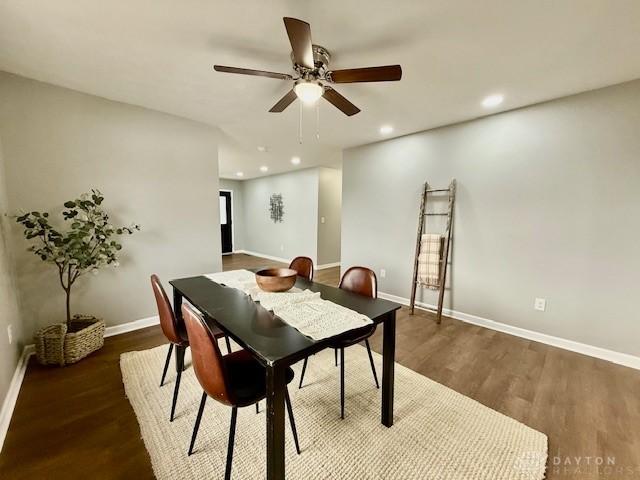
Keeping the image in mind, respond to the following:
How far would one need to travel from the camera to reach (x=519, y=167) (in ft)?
8.98

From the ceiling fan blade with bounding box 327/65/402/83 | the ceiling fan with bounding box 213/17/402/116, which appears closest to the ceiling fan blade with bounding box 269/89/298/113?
the ceiling fan with bounding box 213/17/402/116

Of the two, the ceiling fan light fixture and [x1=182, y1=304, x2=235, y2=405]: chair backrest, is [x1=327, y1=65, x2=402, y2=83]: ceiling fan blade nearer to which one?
the ceiling fan light fixture

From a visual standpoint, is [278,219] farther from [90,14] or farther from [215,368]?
[215,368]

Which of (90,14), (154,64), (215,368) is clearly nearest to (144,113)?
(154,64)

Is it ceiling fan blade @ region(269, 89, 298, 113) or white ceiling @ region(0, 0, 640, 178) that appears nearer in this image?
white ceiling @ region(0, 0, 640, 178)

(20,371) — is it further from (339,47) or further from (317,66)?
(339,47)

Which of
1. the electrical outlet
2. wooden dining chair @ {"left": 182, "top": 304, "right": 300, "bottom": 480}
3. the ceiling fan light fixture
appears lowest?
the electrical outlet

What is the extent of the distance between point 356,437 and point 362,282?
3.10ft

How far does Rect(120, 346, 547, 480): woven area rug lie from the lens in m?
1.31

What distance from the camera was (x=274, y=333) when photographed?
1.19 meters

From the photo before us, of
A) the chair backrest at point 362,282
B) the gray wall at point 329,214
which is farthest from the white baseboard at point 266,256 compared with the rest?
the chair backrest at point 362,282

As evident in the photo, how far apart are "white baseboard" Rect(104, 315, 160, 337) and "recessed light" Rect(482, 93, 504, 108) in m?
4.09

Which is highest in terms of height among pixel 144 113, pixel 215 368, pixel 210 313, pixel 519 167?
pixel 144 113

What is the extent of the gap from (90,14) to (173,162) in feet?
5.39
